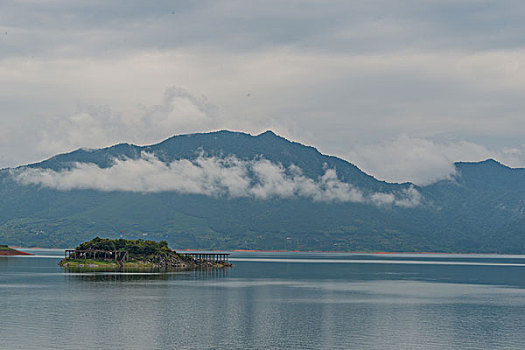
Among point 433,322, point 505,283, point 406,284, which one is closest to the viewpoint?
point 433,322

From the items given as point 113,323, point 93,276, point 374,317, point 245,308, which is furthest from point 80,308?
point 93,276

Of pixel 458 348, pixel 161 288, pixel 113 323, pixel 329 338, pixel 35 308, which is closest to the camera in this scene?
pixel 458 348

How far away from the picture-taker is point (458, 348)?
256ft

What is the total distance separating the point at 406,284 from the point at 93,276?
264ft

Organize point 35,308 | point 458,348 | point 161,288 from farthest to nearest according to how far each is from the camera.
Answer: point 161,288 → point 35,308 → point 458,348

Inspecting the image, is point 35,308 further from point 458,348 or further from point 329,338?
point 458,348

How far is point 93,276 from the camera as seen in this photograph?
186m

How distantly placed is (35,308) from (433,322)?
58623 mm

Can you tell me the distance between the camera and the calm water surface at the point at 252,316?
3155 inches

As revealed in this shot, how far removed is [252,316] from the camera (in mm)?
101875

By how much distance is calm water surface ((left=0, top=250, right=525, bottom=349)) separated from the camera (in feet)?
263

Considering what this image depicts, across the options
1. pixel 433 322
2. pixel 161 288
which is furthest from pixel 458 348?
pixel 161 288

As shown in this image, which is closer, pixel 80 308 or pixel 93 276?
pixel 80 308

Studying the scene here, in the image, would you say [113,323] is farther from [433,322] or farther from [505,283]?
→ [505,283]
